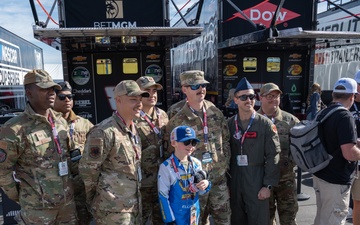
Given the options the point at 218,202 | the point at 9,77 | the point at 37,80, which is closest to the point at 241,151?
the point at 218,202

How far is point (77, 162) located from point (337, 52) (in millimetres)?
8093

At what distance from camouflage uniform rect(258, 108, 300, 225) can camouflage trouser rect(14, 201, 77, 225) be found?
2.33 m

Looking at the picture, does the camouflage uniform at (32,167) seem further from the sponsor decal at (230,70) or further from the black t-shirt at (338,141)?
the sponsor decal at (230,70)

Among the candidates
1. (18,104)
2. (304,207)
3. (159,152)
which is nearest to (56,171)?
(159,152)

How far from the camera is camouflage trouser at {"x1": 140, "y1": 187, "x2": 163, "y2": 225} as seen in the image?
11.1 ft

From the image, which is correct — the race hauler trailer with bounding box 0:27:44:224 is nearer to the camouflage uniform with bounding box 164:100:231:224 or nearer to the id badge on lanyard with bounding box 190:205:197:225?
the camouflage uniform with bounding box 164:100:231:224

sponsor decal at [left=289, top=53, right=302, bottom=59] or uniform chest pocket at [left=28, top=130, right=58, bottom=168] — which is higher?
sponsor decal at [left=289, top=53, right=302, bottom=59]

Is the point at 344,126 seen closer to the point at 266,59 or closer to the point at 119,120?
the point at 119,120

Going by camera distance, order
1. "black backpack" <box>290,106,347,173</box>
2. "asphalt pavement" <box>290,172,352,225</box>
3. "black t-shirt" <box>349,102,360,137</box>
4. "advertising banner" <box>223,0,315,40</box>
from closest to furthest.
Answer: "black backpack" <box>290,106,347,173</box>
"black t-shirt" <box>349,102,360,137</box>
"asphalt pavement" <box>290,172,352,225</box>
"advertising banner" <box>223,0,315,40</box>

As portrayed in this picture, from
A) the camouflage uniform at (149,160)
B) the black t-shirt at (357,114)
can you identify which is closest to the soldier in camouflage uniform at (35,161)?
the camouflage uniform at (149,160)

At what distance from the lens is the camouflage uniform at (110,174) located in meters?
2.52

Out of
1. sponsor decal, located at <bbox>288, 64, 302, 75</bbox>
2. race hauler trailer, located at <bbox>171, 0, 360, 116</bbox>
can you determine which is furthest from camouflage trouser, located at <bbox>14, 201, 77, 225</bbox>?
sponsor decal, located at <bbox>288, 64, 302, 75</bbox>

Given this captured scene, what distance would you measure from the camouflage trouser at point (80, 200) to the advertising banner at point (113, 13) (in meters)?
3.70

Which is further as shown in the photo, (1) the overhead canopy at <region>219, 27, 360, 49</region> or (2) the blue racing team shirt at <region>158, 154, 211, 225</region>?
(1) the overhead canopy at <region>219, 27, 360, 49</region>
